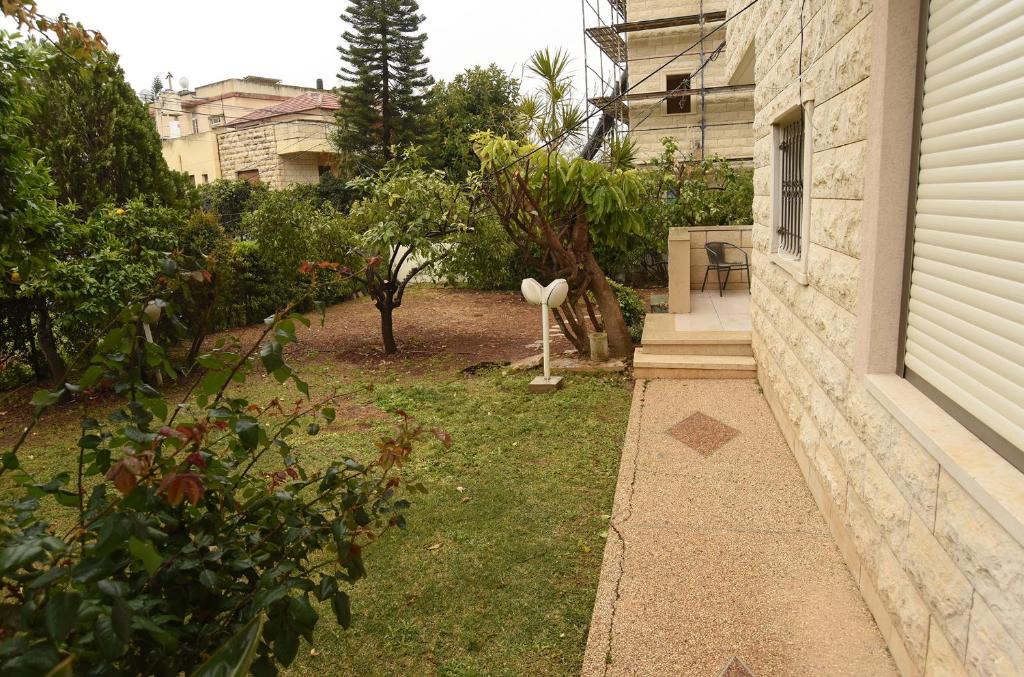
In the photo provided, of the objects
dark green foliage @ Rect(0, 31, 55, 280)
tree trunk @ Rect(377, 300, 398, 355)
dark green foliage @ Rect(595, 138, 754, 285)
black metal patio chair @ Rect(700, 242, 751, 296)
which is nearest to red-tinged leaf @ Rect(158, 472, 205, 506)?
dark green foliage @ Rect(0, 31, 55, 280)

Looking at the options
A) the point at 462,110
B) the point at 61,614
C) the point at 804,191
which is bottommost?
the point at 61,614

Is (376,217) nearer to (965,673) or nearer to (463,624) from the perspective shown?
(463,624)

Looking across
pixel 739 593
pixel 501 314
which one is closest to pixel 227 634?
pixel 739 593

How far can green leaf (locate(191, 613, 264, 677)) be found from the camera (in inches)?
51.1

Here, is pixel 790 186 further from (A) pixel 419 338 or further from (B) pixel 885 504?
(A) pixel 419 338

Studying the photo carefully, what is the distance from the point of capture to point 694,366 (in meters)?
6.93

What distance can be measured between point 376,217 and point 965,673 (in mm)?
8411

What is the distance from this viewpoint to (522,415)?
6438 mm

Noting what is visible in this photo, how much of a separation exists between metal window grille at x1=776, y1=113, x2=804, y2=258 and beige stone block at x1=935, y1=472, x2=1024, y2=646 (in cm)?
334

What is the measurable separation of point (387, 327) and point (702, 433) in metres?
5.49

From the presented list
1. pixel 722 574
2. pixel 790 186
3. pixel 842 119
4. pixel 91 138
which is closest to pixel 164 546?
pixel 722 574

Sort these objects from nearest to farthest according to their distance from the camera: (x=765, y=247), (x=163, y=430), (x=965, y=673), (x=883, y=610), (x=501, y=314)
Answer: (x=163, y=430) < (x=965, y=673) < (x=883, y=610) < (x=765, y=247) < (x=501, y=314)

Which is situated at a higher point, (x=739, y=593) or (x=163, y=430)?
(x=163, y=430)

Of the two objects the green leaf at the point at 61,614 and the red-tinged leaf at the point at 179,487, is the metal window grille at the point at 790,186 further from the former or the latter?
the green leaf at the point at 61,614
